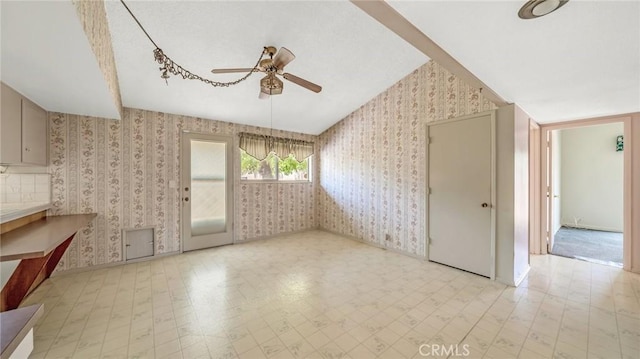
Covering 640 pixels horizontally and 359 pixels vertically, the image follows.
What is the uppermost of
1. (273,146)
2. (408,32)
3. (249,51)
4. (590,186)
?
(249,51)

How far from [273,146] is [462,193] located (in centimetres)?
337

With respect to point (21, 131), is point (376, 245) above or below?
below

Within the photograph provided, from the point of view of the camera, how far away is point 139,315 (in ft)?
7.04

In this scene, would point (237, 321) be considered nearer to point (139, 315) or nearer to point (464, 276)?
point (139, 315)

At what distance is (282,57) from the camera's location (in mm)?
2207

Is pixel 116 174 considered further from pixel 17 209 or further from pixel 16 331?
pixel 16 331

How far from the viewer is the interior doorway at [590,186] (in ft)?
16.0

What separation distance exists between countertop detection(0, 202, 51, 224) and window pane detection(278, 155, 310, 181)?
10.9 ft

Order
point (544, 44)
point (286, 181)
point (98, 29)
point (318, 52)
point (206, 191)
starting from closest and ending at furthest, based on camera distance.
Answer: point (544, 44) < point (98, 29) < point (318, 52) < point (206, 191) < point (286, 181)

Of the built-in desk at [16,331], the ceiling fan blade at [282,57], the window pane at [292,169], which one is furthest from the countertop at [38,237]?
the window pane at [292,169]

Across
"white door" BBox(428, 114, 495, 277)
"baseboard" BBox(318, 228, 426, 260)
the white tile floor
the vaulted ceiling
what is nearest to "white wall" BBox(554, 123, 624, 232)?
the white tile floor

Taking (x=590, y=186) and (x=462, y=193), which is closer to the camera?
(x=462, y=193)

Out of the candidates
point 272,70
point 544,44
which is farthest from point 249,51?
point 544,44

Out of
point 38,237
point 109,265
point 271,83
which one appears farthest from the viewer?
point 109,265
